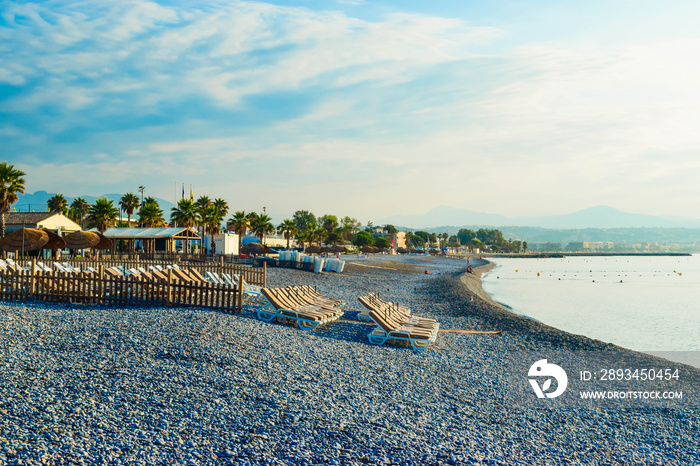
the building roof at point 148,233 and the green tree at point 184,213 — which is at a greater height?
the green tree at point 184,213

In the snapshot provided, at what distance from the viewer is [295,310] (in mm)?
10516

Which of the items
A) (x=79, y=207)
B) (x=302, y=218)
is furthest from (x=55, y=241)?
(x=302, y=218)

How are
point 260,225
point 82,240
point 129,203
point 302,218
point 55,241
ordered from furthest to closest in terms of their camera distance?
1. point 302,218
2. point 260,225
3. point 129,203
4. point 82,240
5. point 55,241

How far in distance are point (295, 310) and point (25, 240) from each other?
1500 cm

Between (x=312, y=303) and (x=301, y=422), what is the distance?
22.7 feet

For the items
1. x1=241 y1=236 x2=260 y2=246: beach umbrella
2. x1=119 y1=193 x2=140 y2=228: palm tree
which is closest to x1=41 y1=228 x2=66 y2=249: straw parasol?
x1=119 y1=193 x2=140 y2=228: palm tree

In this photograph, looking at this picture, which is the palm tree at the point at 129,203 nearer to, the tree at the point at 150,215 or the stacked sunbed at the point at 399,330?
the tree at the point at 150,215

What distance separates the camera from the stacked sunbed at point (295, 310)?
10.4 meters

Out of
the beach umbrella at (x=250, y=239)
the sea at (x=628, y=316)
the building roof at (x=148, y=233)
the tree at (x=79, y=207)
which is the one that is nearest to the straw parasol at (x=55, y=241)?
the building roof at (x=148, y=233)

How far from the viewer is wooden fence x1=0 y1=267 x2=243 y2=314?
35.9ft

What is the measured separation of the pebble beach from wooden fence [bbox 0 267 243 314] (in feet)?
4.68

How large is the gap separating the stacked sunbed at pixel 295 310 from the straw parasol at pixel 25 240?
13413 mm

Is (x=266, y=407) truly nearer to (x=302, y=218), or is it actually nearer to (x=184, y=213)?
(x=184, y=213)

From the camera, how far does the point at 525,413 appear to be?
20.8 ft
